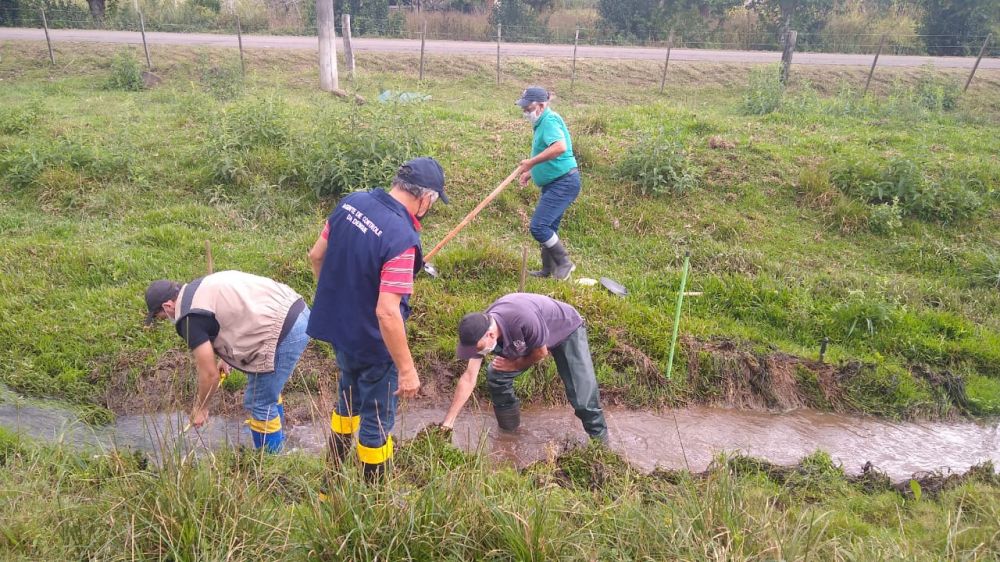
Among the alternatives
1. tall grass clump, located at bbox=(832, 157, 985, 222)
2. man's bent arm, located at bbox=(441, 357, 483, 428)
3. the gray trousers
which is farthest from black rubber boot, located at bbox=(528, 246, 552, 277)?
tall grass clump, located at bbox=(832, 157, 985, 222)

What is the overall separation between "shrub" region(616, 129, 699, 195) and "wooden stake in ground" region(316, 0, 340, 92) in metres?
7.58

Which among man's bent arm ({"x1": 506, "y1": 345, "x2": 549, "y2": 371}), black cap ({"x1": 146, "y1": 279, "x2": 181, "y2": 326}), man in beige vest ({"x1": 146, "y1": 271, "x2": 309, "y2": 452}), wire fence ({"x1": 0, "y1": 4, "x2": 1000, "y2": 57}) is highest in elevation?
wire fence ({"x1": 0, "y1": 4, "x2": 1000, "y2": 57})

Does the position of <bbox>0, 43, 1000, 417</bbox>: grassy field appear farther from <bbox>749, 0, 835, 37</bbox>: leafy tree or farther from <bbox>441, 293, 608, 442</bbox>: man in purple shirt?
<bbox>749, 0, 835, 37</bbox>: leafy tree

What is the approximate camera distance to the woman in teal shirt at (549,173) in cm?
627

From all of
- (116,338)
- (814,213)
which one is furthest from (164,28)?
(814,213)

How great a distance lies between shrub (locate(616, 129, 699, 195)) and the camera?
832 centimetres

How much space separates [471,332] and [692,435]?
2484mm

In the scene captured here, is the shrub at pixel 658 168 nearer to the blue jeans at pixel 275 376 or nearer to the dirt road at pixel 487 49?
the blue jeans at pixel 275 376

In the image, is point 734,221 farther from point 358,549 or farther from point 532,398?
point 358,549

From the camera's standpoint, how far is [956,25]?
844 inches

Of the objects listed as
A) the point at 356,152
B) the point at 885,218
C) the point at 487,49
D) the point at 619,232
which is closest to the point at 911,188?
the point at 885,218

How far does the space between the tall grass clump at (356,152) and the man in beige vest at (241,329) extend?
388 cm

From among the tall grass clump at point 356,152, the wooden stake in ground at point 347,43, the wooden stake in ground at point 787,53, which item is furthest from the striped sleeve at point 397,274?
the wooden stake in ground at point 787,53

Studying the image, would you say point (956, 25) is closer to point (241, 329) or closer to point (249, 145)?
point (249, 145)
